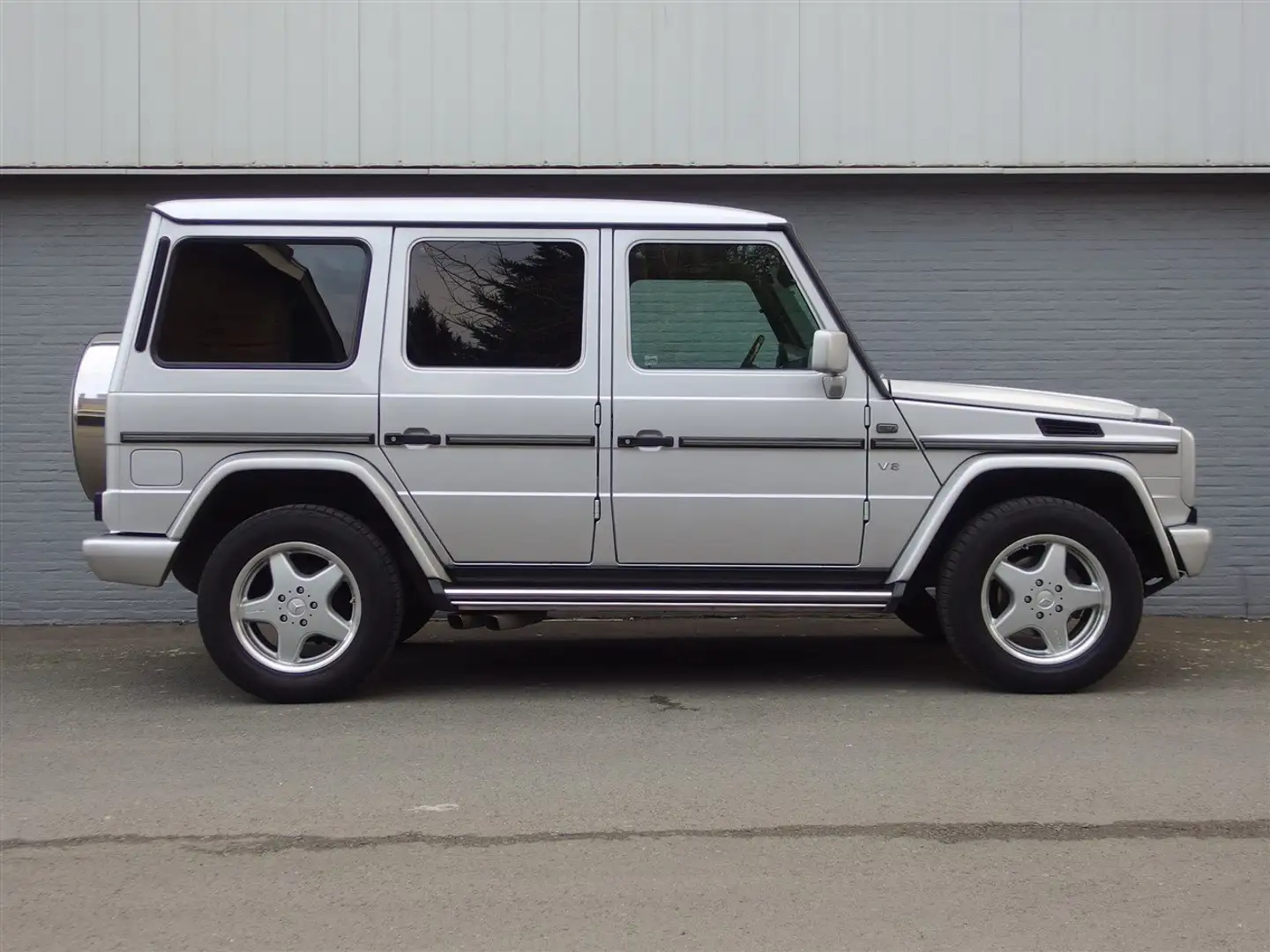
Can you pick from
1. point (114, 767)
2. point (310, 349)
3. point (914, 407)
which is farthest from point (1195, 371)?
point (114, 767)

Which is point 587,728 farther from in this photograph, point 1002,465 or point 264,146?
point 264,146

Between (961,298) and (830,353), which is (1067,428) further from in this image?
(961,298)

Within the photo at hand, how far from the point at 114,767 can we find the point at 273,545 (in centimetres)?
128

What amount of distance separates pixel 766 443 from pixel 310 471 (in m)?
2.12

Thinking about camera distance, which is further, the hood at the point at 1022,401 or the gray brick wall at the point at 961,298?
the gray brick wall at the point at 961,298

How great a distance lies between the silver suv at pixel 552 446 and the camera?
6.31m

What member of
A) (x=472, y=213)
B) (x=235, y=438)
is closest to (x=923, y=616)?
(x=472, y=213)

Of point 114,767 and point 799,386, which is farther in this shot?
point 799,386

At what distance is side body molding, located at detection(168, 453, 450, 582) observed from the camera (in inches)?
247

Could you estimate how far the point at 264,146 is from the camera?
30.4ft

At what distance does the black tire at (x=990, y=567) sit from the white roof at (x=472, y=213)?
1750 mm

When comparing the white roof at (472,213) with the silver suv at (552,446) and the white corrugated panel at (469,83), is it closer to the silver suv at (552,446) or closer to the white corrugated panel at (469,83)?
the silver suv at (552,446)

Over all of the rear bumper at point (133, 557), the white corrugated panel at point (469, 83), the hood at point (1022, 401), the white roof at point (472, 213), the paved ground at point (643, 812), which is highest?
the white corrugated panel at point (469, 83)

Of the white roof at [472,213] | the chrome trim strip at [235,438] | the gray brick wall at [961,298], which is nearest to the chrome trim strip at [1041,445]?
the white roof at [472,213]
